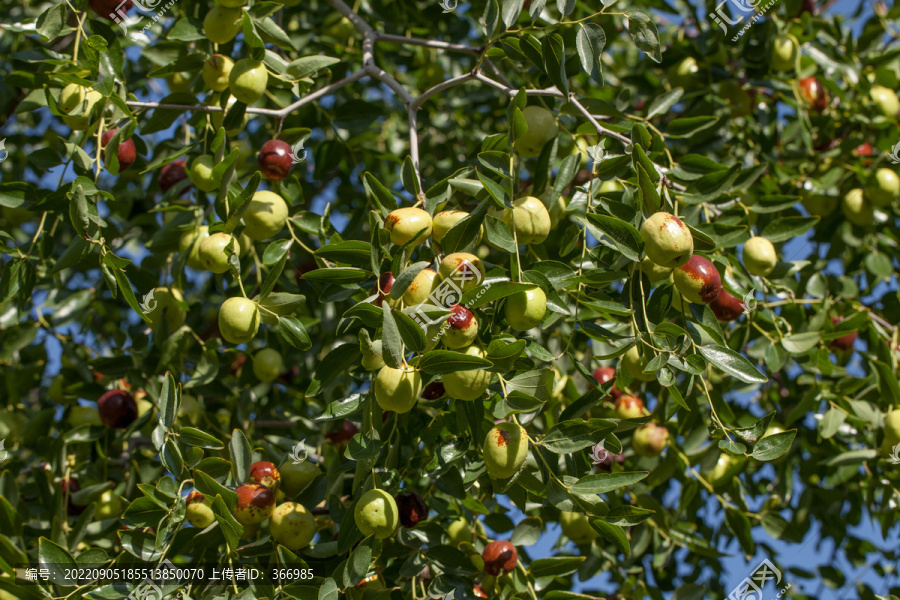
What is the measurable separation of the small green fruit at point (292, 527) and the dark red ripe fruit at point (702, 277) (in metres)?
1.17

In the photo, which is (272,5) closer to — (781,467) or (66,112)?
(66,112)

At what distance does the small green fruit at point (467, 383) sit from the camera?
1573 millimetres

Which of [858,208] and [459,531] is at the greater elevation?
[858,208]

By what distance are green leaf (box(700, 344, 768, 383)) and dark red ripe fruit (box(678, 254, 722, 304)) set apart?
0.44 feet

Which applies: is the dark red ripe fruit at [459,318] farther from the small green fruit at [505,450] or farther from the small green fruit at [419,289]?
the small green fruit at [505,450]

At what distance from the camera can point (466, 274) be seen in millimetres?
1562

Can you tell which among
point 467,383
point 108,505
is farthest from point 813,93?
point 108,505

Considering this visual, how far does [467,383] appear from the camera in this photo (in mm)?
1580

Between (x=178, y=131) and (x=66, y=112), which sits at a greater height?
(x=66, y=112)

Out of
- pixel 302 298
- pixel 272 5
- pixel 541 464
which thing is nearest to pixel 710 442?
pixel 541 464

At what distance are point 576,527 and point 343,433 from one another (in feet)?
2.84

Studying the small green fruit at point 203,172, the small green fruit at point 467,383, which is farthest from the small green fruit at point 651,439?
the small green fruit at point 203,172

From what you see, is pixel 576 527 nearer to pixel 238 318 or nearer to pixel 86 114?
pixel 238 318

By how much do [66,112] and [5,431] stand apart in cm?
131
